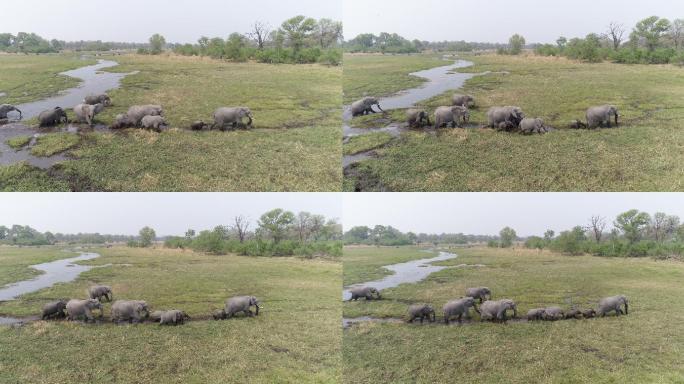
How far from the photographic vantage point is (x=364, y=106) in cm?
883

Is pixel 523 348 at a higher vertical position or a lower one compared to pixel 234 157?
lower

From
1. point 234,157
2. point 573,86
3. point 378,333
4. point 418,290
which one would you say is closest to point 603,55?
point 573,86

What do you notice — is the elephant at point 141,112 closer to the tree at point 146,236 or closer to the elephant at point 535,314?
the tree at point 146,236

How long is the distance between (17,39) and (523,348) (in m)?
16.2

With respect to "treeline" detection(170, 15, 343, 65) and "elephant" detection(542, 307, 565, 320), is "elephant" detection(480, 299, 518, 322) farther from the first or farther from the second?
"treeline" detection(170, 15, 343, 65)

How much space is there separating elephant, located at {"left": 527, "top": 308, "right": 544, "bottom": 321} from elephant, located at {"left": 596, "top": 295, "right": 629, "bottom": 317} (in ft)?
3.95

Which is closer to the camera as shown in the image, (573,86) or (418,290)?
(418,290)

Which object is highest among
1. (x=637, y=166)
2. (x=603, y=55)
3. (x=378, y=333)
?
(x=603, y=55)

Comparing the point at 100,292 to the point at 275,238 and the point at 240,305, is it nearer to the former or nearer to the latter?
the point at 240,305

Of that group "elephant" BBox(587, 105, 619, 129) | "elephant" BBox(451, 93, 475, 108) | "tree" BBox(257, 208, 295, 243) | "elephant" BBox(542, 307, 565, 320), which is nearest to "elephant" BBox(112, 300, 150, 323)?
"tree" BBox(257, 208, 295, 243)

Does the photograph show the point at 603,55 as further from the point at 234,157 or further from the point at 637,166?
the point at 234,157

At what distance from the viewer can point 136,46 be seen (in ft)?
40.6

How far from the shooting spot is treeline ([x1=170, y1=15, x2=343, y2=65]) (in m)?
9.05

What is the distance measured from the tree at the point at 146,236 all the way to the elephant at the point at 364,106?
6065mm
